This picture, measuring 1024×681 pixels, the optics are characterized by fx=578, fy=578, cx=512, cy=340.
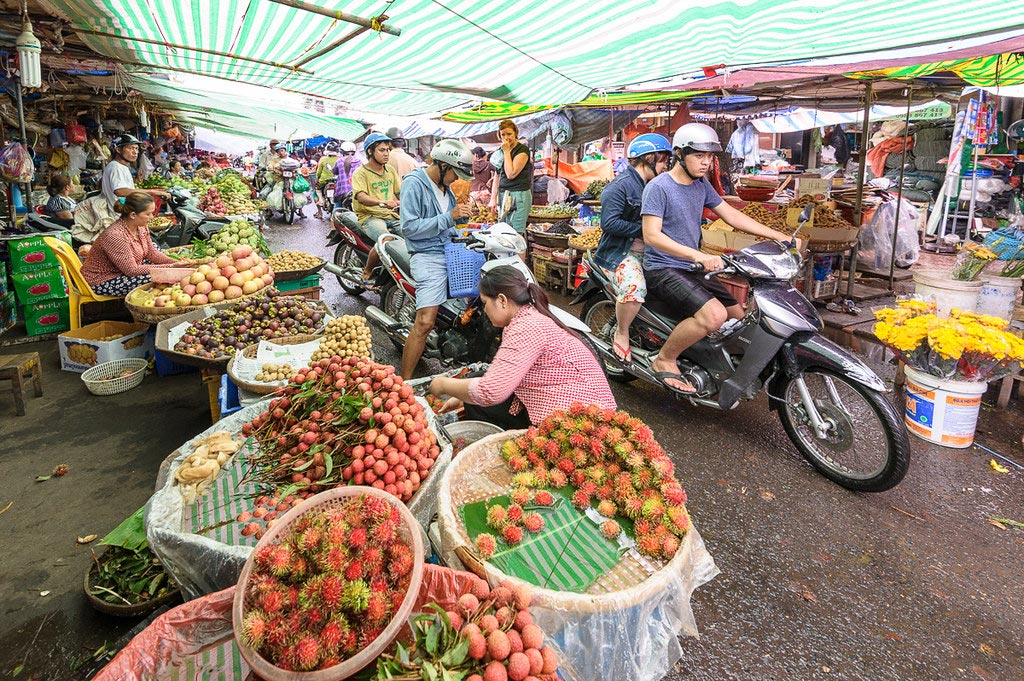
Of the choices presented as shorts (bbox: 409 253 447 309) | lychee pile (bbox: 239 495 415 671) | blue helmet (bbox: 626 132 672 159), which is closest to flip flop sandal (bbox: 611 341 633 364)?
shorts (bbox: 409 253 447 309)

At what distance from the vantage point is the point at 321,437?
2256 millimetres

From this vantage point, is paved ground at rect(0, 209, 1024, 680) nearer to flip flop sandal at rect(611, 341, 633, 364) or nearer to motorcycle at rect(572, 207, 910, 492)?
motorcycle at rect(572, 207, 910, 492)

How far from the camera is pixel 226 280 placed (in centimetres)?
480

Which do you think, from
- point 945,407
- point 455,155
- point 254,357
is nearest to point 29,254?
point 254,357

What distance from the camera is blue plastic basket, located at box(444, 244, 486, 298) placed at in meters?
4.55

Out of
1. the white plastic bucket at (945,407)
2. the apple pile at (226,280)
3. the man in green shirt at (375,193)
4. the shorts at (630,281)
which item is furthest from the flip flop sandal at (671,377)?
the man in green shirt at (375,193)

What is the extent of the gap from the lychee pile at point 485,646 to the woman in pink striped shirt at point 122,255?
5.10m

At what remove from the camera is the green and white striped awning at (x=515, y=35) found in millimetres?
3713

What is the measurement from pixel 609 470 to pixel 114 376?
14.7ft

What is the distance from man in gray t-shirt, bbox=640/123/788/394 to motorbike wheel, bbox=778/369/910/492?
0.68 meters

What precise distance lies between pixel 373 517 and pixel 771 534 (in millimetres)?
2316

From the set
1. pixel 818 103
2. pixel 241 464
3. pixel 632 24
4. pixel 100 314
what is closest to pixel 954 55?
pixel 632 24

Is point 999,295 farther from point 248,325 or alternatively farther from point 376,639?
point 248,325

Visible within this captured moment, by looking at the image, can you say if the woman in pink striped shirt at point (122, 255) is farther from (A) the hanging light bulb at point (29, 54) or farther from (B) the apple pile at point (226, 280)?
(A) the hanging light bulb at point (29, 54)
